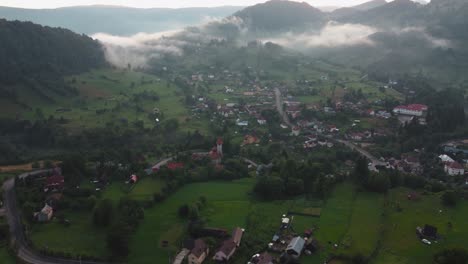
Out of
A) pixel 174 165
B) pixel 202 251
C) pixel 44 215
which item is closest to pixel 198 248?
pixel 202 251

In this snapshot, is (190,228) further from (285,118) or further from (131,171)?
(285,118)

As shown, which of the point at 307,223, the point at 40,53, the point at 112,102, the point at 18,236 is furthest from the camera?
the point at 40,53

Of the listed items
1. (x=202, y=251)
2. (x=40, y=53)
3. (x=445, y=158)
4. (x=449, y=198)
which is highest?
(x=40, y=53)

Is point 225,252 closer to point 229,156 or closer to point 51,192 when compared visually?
point 51,192

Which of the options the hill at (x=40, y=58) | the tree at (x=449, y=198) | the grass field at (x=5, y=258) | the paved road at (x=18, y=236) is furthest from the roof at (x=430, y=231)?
the hill at (x=40, y=58)

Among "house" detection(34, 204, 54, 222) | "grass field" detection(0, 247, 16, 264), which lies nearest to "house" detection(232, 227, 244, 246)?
"grass field" detection(0, 247, 16, 264)

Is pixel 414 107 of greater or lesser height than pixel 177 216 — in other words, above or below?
below

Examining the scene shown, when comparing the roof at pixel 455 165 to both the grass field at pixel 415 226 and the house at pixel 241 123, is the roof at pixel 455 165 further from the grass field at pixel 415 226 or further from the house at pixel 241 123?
the house at pixel 241 123

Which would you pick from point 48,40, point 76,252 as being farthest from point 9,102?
point 76,252
